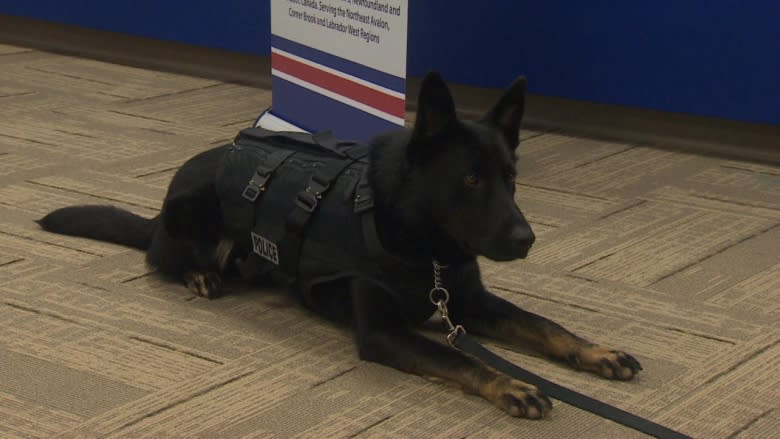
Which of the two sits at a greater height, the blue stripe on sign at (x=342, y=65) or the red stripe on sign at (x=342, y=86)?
the blue stripe on sign at (x=342, y=65)

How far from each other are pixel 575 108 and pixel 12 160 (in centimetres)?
209

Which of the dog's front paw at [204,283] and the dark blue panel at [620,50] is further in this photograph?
the dark blue panel at [620,50]

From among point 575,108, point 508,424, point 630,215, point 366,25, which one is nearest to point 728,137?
point 575,108

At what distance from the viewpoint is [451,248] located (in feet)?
7.59

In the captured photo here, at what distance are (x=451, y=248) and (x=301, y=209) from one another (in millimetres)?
356

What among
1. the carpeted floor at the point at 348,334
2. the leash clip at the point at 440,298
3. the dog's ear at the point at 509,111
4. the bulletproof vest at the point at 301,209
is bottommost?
the carpeted floor at the point at 348,334

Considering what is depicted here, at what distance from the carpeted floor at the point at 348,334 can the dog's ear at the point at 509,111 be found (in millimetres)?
458

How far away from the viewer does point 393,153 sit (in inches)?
93.2

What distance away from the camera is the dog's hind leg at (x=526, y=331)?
2.26 m

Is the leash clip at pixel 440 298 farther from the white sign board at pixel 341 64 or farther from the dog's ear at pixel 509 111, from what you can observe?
the white sign board at pixel 341 64

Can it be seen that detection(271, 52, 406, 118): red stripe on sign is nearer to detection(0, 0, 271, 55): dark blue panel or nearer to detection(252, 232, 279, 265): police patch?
detection(252, 232, 279, 265): police patch

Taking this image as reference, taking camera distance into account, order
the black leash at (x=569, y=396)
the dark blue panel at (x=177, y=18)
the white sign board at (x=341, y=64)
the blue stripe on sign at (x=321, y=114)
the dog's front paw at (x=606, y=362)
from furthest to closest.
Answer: the dark blue panel at (x=177, y=18)
the blue stripe on sign at (x=321, y=114)
the white sign board at (x=341, y=64)
the dog's front paw at (x=606, y=362)
the black leash at (x=569, y=396)

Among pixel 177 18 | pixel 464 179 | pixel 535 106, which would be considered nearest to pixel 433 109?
pixel 464 179

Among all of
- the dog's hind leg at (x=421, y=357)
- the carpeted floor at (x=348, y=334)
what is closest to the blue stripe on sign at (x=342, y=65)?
the carpeted floor at (x=348, y=334)
